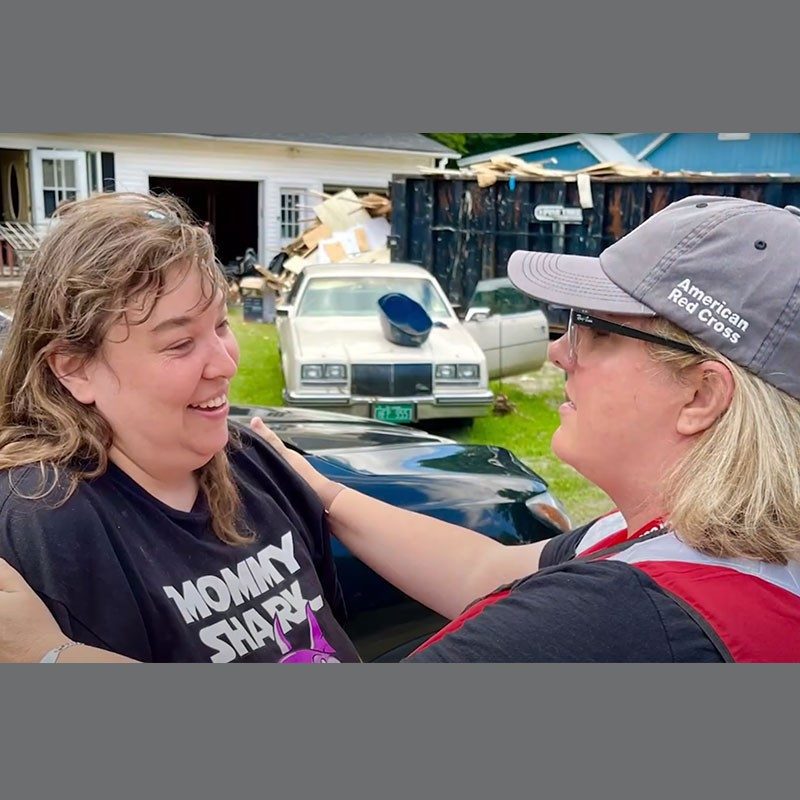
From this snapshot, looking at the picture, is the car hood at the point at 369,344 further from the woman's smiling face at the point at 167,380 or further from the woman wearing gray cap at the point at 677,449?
the woman wearing gray cap at the point at 677,449

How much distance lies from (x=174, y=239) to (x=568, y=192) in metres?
4.42

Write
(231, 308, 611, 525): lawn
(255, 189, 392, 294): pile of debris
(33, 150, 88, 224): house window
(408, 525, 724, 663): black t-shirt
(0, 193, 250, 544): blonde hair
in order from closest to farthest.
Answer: (408, 525, 724, 663): black t-shirt, (0, 193, 250, 544): blonde hair, (33, 150, 88, 224): house window, (231, 308, 611, 525): lawn, (255, 189, 392, 294): pile of debris

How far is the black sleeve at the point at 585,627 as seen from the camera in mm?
911

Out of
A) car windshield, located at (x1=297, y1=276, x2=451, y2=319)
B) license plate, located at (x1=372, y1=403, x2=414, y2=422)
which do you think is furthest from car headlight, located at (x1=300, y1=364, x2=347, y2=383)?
car windshield, located at (x1=297, y1=276, x2=451, y2=319)

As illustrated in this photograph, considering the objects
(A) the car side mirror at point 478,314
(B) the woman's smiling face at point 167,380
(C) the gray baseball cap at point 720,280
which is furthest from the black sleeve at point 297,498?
(A) the car side mirror at point 478,314

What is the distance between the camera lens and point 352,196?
638 cm

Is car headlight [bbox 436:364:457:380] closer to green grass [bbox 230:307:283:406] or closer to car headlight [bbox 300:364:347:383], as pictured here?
car headlight [bbox 300:364:347:383]

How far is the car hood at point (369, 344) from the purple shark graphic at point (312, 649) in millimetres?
2734

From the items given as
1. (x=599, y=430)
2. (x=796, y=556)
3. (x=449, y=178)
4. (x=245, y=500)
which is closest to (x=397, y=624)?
(x=245, y=500)

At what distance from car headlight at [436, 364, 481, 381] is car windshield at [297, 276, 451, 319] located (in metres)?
0.89

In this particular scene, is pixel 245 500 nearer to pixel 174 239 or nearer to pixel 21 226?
pixel 174 239

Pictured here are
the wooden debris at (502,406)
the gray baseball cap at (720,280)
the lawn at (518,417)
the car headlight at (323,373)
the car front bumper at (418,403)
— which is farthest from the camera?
the wooden debris at (502,406)

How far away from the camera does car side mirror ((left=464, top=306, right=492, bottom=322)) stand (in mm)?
4727

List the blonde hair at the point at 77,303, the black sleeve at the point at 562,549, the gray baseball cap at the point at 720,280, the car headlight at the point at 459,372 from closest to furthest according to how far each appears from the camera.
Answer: the gray baseball cap at the point at 720,280, the blonde hair at the point at 77,303, the black sleeve at the point at 562,549, the car headlight at the point at 459,372
